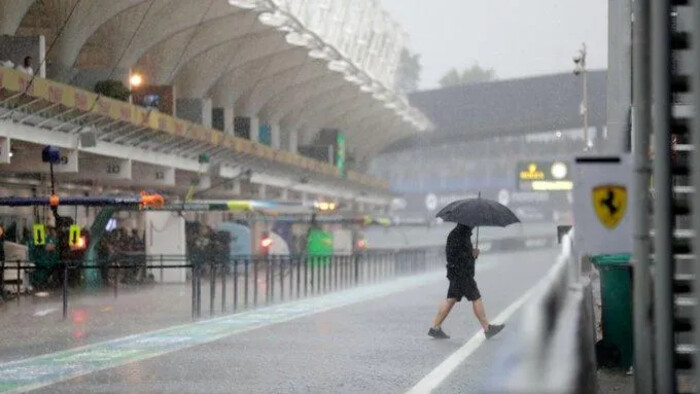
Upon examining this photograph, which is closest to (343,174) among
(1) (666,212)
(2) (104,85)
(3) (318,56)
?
(3) (318,56)

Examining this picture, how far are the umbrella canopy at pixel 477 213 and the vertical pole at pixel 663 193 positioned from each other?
1381 cm

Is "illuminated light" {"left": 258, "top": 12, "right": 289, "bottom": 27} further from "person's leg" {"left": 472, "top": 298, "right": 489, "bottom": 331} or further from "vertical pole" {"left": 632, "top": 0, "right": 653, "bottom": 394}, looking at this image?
"vertical pole" {"left": 632, "top": 0, "right": 653, "bottom": 394}

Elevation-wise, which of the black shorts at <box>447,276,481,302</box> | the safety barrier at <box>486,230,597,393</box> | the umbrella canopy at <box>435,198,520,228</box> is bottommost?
the black shorts at <box>447,276,481,302</box>

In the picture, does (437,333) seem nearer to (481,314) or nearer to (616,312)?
(481,314)

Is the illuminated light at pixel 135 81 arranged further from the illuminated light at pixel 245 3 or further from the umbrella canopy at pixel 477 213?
the umbrella canopy at pixel 477 213

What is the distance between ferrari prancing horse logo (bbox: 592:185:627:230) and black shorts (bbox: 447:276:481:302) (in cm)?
1312

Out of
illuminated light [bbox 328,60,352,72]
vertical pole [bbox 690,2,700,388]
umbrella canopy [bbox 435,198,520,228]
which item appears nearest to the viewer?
vertical pole [bbox 690,2,700,388]

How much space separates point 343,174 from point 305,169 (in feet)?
39.9

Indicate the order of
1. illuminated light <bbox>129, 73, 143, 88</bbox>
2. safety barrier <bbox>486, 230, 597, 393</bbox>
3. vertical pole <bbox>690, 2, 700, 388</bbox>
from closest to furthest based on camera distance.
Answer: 1. safety barrier <bbox>486, 230, 597, 393</bbox>
2. vertical pole <bbox>690, 2, 700, 388</bbox>
3. illuminated light <bbox>129, 73, 143, 88</bbox>

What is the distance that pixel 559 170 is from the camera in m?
63.5

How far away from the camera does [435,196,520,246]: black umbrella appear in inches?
861

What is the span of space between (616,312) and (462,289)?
705 cm

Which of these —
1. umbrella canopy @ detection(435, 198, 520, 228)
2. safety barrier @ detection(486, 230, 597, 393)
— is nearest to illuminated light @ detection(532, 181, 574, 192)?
umbrella canopy @ detection(435, 198, 520, 228)

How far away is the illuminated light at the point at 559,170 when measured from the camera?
6320 cm
